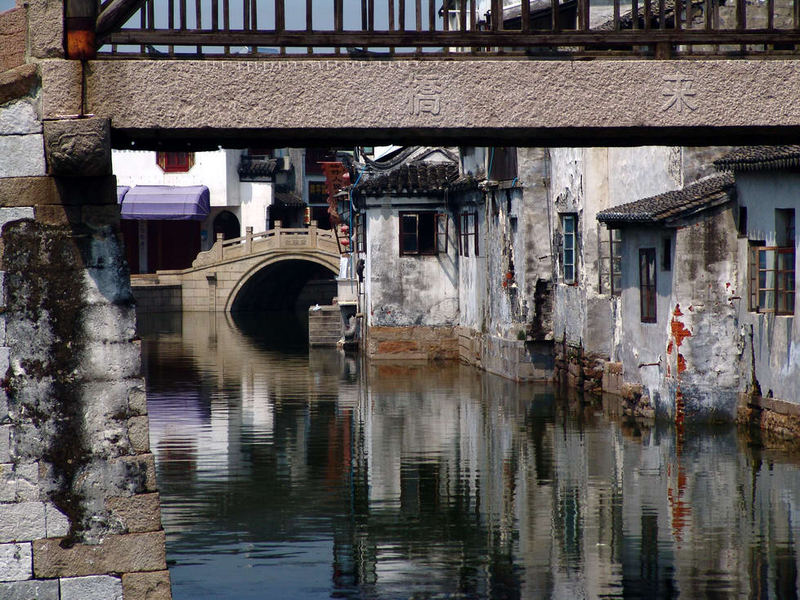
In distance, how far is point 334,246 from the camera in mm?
43312

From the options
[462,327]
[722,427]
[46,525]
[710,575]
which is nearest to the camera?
[46,525]

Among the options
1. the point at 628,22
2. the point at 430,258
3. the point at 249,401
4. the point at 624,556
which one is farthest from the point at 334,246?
the point at 624,556

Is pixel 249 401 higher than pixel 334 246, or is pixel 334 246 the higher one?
pixel 334 246

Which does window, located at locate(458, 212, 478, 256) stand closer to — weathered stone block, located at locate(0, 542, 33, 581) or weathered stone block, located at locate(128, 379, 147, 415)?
weathered stone block, located at locate(128, 379, 147, 415)

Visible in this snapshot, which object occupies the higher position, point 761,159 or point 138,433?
point 761,159

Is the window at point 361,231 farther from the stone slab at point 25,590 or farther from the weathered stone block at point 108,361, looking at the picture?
the stone slab at point 25,590

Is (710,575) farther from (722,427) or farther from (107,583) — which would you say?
(722,427)

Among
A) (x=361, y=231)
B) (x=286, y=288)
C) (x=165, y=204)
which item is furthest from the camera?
(x=286, y=288)

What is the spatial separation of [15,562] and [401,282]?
20834mm

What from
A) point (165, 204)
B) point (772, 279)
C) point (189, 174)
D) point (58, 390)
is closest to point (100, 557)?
point (58, 390)

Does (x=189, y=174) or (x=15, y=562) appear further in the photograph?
(x=189, y=174)

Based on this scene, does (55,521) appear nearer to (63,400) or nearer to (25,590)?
(25,590)

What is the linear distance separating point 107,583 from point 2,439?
925 mm

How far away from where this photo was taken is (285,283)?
49312 mm
